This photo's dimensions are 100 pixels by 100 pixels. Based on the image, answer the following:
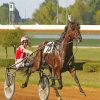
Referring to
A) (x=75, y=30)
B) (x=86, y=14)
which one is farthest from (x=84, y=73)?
(x=86, y=14)

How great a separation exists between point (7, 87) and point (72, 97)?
183cm

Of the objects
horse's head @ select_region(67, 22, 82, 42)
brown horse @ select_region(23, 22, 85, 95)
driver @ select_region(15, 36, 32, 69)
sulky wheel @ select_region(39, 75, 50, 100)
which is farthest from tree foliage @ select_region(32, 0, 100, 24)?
sulky wheel @ select_region(39, 75, 50, 100)

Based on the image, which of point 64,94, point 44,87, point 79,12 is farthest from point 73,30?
point 79,12

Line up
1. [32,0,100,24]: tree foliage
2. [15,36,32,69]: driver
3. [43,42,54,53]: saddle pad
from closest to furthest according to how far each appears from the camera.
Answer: [43,42,54,53]: saddle pad, [15,36,32,69]: driver, [32,0,100,24]: tree foliage

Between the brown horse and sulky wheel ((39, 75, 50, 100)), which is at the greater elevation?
the brown horse

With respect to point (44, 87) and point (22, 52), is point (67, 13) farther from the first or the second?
point (44, 87)

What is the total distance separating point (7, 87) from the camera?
12484 millimetres

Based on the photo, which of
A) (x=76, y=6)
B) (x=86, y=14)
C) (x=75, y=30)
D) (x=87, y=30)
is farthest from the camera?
(x=86, y=14)

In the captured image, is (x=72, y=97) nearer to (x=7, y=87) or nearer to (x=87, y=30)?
(x=7, y=87)

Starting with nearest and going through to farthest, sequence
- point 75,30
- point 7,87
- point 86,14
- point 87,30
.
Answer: point 75,30 → point 7,87 → point 87,30 → point 86,14

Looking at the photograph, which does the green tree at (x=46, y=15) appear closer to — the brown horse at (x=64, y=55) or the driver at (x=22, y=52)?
the driver at (x=22, y=52)

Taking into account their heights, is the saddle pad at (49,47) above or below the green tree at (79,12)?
below

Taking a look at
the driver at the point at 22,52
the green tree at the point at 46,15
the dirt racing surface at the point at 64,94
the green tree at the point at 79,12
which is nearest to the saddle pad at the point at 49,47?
the driver at the point at 22,52

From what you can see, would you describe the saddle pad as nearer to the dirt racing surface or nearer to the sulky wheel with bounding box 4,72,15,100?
the sulky wheel with bounding box 4,72,15,100
